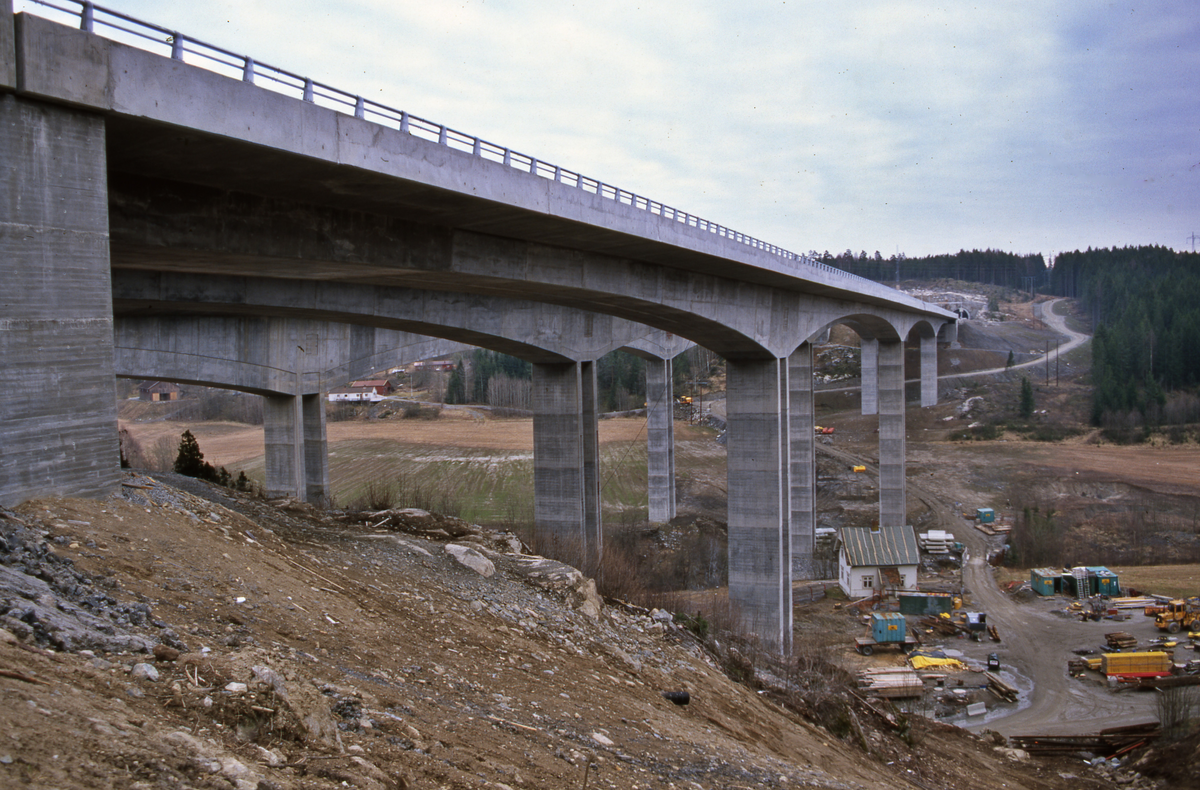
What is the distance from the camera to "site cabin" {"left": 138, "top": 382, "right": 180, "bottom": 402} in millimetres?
93938

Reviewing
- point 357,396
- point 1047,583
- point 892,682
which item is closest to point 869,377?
point 1047,583

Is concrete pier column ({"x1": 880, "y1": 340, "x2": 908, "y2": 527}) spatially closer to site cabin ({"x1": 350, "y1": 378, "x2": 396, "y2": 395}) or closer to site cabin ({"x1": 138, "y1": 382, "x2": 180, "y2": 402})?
site cabin ({"x1": 350, "y1": 378, "x2": 396, "y2": 395})

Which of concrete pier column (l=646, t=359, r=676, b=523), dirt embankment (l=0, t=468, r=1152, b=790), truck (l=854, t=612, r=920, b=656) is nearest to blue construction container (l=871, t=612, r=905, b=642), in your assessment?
truck (l=854, t=612, r=920, b=656)

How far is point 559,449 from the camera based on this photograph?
33.1 meters

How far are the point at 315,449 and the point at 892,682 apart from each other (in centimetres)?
2477

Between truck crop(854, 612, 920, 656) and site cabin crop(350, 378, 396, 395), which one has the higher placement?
site cabin crop(350, 378, 396, 395)

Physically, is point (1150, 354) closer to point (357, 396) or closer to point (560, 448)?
point (560, 448)

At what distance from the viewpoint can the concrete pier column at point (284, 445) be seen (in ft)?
110

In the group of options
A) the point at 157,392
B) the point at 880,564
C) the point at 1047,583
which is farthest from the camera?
the point at 157,392

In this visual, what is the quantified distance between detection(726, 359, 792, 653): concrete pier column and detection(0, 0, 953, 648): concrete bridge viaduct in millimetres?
2493

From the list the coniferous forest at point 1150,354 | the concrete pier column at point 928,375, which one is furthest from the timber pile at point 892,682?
the concrete pier column at point 928,375

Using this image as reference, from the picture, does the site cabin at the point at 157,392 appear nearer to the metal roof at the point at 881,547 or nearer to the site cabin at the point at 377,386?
the site cabin at the point at 377,386

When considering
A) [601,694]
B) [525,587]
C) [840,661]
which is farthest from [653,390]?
[601,694]

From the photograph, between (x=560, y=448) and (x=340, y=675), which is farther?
(x=560, y=448)
